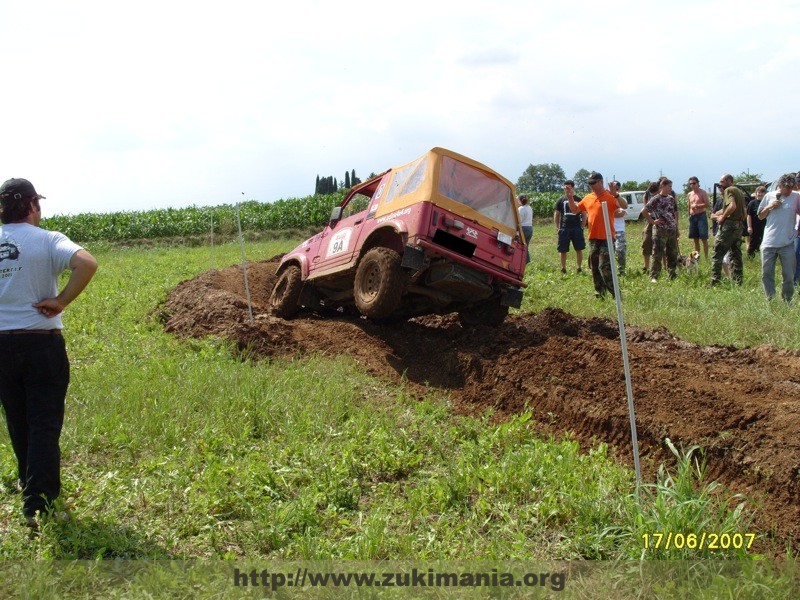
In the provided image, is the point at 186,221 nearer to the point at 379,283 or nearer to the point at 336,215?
the point at 336,215

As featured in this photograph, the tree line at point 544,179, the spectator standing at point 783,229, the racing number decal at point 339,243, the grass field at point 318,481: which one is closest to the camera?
the grass field at point 318,481

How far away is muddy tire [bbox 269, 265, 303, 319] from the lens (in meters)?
10.9

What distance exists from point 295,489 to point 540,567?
179cm

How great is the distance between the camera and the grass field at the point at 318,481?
4.04m

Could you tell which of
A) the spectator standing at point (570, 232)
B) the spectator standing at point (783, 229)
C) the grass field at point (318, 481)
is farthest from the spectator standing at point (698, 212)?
the grass field at point (318, 481)

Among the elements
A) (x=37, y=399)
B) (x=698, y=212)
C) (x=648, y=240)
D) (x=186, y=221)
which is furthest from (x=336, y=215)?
(x=186, y=221)

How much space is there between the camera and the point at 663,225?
13.4 metres

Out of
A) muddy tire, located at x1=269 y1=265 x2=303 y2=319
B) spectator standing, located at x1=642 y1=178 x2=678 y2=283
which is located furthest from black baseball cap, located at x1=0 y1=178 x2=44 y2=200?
spectator standing, located at x1=642 y1=178 x2=678 y2=283

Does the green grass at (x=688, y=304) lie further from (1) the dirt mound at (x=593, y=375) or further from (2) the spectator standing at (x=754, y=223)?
(1) the dirt mound at (x=593, y=375)

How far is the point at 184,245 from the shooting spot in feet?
109

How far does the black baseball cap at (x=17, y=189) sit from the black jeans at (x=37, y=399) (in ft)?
2.78

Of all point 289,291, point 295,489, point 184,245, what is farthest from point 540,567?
point 184,245

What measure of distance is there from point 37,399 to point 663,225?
1149cm
